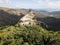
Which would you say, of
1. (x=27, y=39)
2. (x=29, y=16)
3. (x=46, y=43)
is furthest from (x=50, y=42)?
(x=29, y=16)

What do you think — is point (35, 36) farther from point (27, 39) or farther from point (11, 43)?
point (11, 43)

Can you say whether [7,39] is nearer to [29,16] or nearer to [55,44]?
[55,44]

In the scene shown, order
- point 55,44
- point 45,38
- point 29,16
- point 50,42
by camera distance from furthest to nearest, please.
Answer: point 29,16 → point 45,38 → point 50,42 → point 55,44

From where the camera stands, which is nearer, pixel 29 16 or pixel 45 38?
pixel 45 38

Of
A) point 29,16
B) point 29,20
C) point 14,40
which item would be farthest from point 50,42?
point 29,16

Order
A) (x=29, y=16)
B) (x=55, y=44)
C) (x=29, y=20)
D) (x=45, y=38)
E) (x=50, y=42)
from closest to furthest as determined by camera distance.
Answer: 1. (x=55, y=44)
2. (x=50, y=42)
3. (x=45, y=38)
4. (x=29, y=20)
5. (x=29, y=16)

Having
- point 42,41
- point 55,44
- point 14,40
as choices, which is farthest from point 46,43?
point 14,40

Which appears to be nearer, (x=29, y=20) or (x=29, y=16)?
(x=29, y=20)

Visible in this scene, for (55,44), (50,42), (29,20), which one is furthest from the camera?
(29,20)

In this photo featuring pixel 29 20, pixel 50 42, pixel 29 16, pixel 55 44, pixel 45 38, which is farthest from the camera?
pixel 29 16
